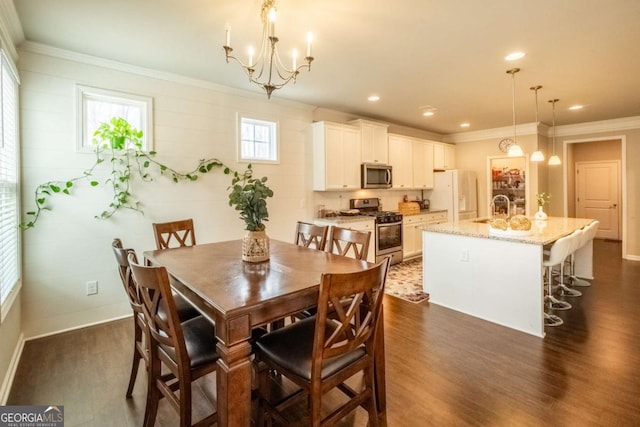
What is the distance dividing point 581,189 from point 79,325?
10.6 meters

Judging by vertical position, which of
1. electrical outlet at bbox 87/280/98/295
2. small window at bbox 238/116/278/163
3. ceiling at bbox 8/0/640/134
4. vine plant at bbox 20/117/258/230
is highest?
ceiling at bbox 8/0/640/134

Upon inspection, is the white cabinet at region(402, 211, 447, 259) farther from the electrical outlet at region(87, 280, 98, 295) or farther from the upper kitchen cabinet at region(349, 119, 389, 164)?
the electrical outlet at region(87, 280, 98, 295)

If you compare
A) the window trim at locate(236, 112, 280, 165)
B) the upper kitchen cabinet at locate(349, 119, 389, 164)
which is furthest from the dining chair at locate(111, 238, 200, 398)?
the upper kitchen cabinet at locate(349, 119, 389, 164)

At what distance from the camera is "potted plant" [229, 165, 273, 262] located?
2080 millimetres

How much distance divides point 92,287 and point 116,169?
1215mm

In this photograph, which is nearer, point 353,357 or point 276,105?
point 353,357

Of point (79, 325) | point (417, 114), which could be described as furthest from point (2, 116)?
point (417, 114)

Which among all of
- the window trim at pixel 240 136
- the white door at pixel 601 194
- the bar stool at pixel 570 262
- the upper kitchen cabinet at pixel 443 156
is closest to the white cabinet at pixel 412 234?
the upper kitchen cabinet at pixel 443 156

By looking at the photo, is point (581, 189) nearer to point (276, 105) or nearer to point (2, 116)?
point (276, 105)

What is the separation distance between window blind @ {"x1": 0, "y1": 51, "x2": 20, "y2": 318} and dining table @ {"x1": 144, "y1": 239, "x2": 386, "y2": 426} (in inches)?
38.6

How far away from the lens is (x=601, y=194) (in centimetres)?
793

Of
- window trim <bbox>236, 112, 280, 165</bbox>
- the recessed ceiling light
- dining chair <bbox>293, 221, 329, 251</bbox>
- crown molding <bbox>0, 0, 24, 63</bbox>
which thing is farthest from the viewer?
window trim <bbox>236, 112, 280, 165</bbox>

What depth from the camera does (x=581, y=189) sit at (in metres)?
8.23

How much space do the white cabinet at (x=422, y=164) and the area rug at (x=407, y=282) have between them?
1.76m
